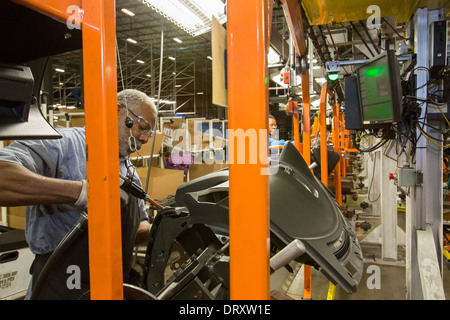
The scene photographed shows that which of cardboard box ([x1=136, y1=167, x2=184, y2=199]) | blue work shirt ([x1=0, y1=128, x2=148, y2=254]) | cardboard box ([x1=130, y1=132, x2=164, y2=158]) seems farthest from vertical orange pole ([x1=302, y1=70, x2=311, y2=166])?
cardboard box ([x1=130, y1=132, x2=164, y2=158])

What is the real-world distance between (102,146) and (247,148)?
405 millimetres

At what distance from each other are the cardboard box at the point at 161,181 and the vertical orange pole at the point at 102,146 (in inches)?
176

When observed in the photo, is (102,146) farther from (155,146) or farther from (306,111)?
(155,146)

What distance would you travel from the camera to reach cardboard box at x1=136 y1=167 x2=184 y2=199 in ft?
17.5

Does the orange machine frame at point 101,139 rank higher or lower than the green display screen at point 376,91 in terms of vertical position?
lower

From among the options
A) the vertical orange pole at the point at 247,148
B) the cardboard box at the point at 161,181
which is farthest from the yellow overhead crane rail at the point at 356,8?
the cardboard box at the point at 161,181

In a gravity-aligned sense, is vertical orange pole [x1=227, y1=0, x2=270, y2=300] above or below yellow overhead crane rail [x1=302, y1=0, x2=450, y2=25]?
below

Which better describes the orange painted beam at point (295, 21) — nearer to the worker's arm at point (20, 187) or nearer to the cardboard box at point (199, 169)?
the worker's arm at point (20, 187)

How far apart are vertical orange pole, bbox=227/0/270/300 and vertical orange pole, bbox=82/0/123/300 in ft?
1.11

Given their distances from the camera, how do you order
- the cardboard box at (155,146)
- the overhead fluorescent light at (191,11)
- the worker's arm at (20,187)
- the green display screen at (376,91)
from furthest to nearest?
the cardboard box at (155,146) → the green display screen at (376,91) → the overhead fluorescent light at (191,11) → the worker's arm at (20,187)

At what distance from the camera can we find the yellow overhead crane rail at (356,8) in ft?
8.14

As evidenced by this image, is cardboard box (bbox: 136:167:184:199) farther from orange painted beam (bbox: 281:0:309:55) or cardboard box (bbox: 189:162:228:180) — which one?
orange painted beam (bbox: 281:0:309:55)

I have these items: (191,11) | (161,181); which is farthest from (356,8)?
(161,181)
